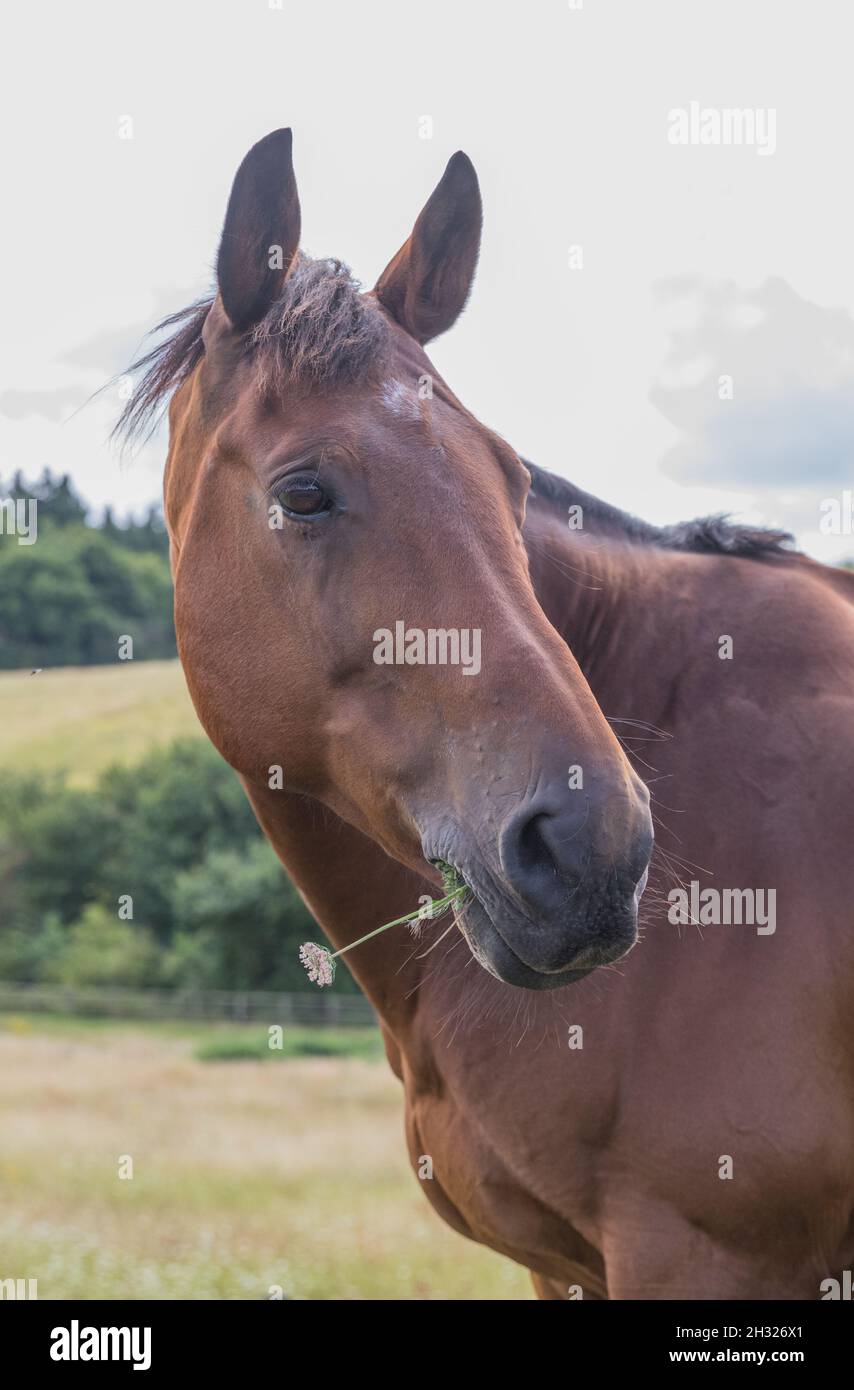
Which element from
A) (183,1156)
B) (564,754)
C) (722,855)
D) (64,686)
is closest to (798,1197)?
(722,855)

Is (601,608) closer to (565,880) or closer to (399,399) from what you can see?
(399,399)

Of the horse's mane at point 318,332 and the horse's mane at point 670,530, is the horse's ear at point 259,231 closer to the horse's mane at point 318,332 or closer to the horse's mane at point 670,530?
the horse's mane at point 318,332

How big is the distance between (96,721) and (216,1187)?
38196 mm

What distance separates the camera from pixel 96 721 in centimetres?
5416

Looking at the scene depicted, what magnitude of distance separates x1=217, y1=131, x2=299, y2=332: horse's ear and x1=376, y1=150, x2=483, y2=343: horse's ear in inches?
15.4

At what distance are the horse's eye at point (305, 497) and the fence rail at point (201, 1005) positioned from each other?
134 ft

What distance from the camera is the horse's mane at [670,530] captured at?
4129mm

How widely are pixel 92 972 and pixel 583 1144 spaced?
50.0 m

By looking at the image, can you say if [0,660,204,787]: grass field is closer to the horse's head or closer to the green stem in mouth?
the horse's head

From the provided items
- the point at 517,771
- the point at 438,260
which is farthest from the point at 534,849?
the point at 438,260

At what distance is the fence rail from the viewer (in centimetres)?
4322

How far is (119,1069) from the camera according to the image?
101 feet

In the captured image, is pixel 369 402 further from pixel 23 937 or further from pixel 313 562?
pixel 23 937

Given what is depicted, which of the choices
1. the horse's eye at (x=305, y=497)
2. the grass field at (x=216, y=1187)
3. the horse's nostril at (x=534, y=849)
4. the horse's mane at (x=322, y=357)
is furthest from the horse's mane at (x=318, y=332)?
the grass field at (x=216, y=1187)
